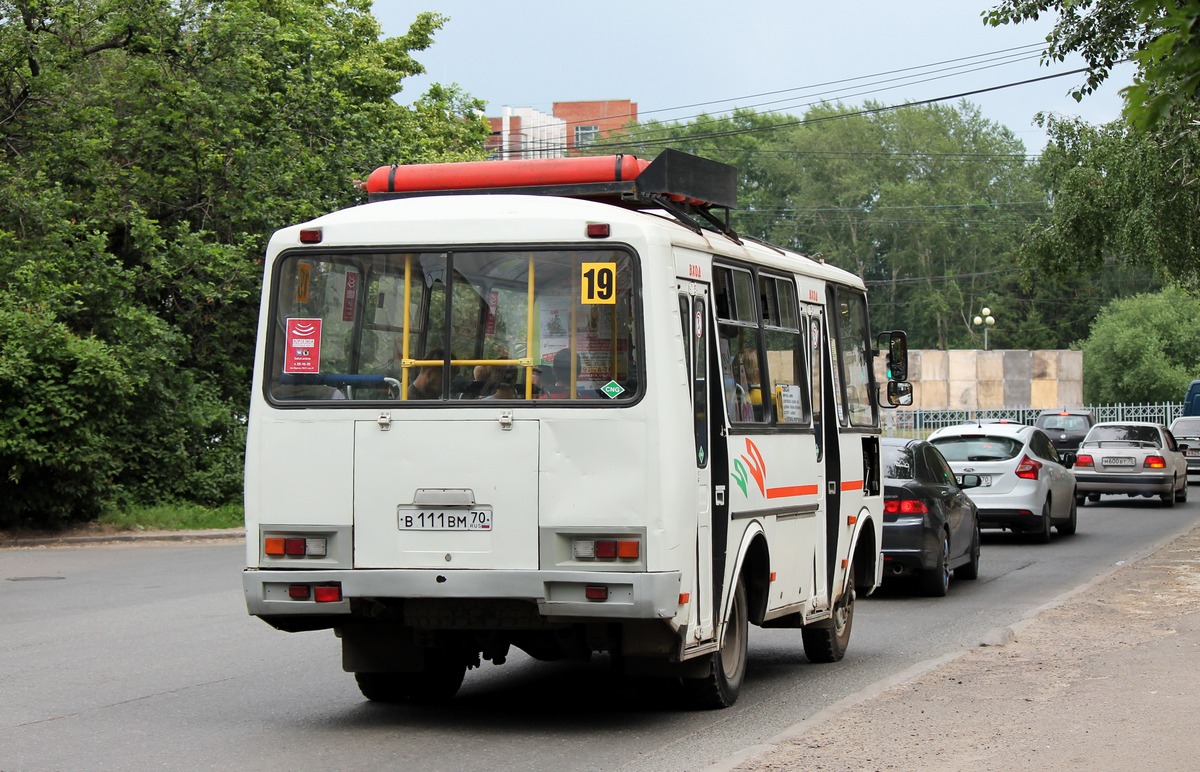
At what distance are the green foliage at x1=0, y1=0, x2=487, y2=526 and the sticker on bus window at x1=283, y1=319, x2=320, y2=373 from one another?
15028 millimetres

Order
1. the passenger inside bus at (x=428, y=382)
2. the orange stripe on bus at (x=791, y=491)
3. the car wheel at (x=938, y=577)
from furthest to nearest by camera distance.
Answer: the car wheel at (x=938, y=577), the orange stripe on bus at (x=791, y=491), the passenger inside bus at (x=428, y=382)

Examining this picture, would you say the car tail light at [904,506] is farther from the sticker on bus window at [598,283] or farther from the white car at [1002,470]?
the sticker on bus window at [598,283]

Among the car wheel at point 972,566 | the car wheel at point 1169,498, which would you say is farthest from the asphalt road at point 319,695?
the car wheel at point 1169,498

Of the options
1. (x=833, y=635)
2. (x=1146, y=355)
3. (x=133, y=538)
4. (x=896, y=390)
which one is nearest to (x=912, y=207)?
(x=1146, y=355)

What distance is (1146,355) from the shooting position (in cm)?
8050

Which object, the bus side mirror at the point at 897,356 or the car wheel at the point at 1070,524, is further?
the car wheel at the point at 1070,524

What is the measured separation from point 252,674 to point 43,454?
13127 mm

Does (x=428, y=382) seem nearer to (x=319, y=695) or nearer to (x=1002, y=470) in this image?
(x=319, y=695)

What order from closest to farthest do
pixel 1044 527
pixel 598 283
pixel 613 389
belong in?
pixel 613 389
pixel 598 283
pixel 1044 527

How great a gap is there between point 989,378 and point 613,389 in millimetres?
61950

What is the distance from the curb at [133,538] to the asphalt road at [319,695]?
6.15 m

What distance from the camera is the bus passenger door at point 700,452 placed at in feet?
27.0

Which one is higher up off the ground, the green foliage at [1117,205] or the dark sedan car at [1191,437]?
the green foliage at [1117,205]

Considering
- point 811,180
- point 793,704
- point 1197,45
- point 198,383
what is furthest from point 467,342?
point 811,180
